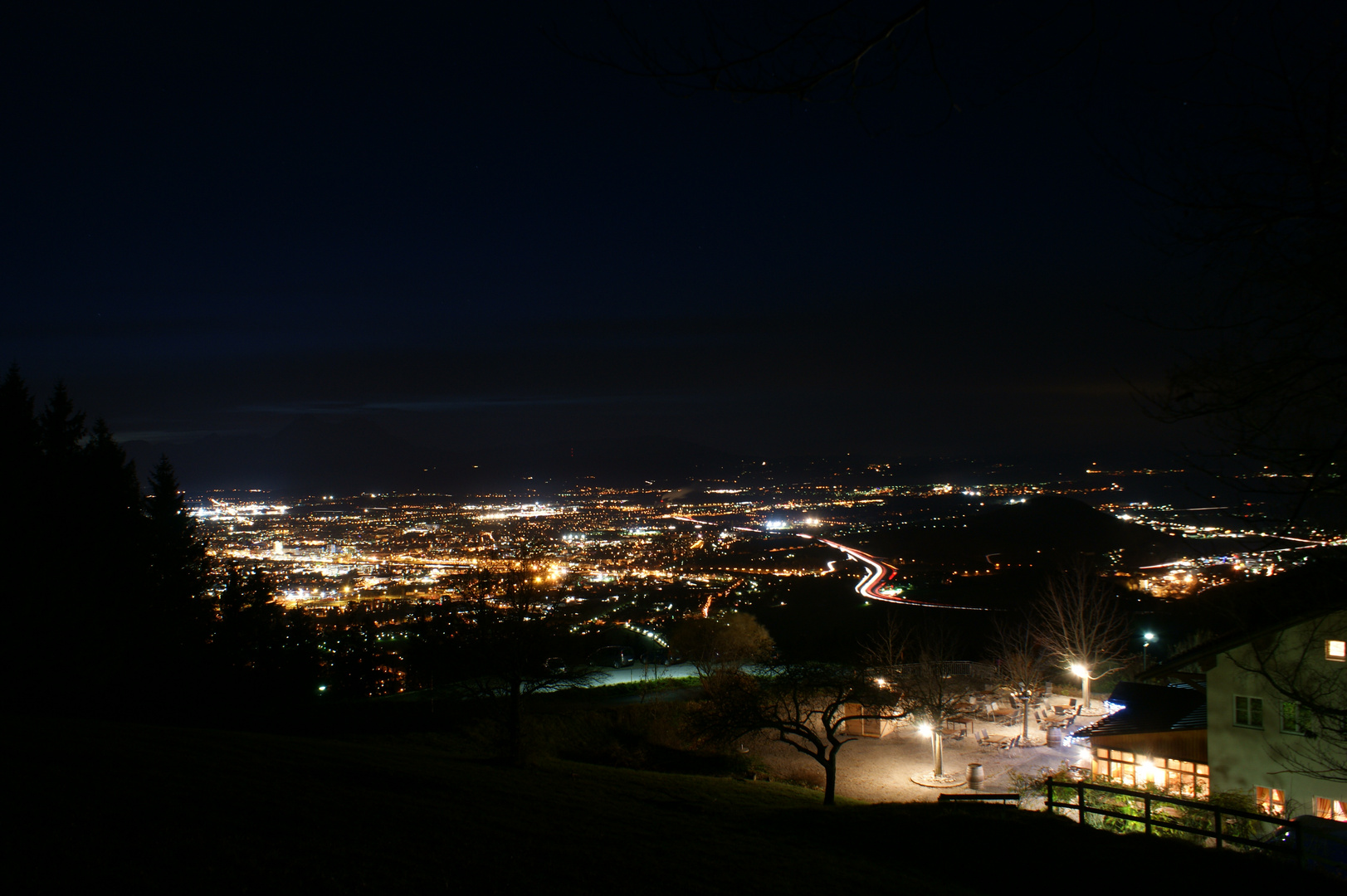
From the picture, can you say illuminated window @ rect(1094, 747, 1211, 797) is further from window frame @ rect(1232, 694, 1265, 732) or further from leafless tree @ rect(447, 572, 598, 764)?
leafless tree @ rect(447, 572, 598, 764)

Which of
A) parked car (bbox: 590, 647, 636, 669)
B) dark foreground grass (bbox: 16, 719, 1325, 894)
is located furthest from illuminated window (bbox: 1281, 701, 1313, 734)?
parked car (bbox: 590, 647, 636, 669)

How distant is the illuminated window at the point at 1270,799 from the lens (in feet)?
43.7

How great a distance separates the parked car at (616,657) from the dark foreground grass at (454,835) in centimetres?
2173

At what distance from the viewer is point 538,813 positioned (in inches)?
387

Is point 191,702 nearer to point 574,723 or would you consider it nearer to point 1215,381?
point 574,723

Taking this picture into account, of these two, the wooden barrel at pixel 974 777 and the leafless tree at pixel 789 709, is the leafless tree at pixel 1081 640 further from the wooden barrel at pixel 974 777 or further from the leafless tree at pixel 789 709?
the wooden barrel at pixel 974 777

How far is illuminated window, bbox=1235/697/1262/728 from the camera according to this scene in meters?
13.7

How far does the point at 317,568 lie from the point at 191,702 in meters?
55.0

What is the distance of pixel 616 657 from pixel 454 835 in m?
31.2

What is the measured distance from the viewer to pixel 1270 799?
1347cm

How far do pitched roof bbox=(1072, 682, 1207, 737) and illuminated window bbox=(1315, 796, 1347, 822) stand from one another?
2343 millimetres

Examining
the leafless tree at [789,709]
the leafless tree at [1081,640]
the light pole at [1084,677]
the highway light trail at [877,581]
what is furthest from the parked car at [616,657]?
the light pole at [1084,677]

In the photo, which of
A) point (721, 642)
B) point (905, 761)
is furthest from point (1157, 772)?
point (721, 642)

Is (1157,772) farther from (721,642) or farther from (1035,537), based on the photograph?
(1035,537)
